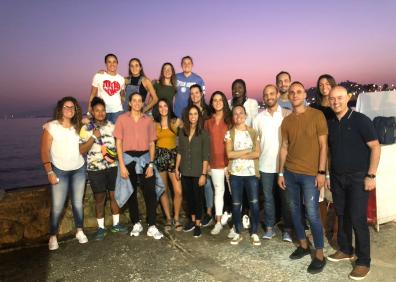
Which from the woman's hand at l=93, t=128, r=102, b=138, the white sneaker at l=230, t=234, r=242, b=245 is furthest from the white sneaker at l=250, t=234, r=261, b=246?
the woman's hand at l=93, t=128, r=102, b=138

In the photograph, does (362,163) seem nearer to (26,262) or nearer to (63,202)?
(63,202)

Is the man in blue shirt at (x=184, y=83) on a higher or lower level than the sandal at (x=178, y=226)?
higher

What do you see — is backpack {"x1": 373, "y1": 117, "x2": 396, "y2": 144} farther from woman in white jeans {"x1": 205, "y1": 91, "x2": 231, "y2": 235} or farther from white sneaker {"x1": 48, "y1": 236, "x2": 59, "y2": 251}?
white sneaker {"x1": 48, "y1": 236, "x2": 59, "y2": 251}

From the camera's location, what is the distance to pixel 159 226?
5.53 metres

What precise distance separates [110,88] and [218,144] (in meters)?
2.24

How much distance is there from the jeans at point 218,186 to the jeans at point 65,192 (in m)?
2.01

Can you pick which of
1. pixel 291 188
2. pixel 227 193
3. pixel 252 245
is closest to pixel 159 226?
pixel 227 193

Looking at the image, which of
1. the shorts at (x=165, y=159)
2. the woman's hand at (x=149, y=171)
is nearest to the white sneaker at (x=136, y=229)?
the woman's hand at (x=149, y=171)

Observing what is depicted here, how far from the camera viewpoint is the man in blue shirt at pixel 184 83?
19.7ft

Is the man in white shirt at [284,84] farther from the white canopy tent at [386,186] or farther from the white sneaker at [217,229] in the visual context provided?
the white sneaker at [217,229]

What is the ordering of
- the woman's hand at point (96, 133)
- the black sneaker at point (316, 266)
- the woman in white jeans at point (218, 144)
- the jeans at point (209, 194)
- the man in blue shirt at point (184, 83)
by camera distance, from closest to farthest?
the black sneaker at point (316, 266) < the woman's hand at point (96, 133) < the woman in white jeans at point (218, 144) < the jeans at point (209, 194) < the man in blue shirt at point (184, 83)

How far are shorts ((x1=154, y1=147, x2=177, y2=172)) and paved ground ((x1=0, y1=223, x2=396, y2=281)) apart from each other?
1109 millimetres

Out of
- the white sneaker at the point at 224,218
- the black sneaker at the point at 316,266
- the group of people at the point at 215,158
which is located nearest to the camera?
the black sneaker at the point at 316,266

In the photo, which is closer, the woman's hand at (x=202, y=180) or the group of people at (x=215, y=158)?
the group of people at (x=215, y=158)
